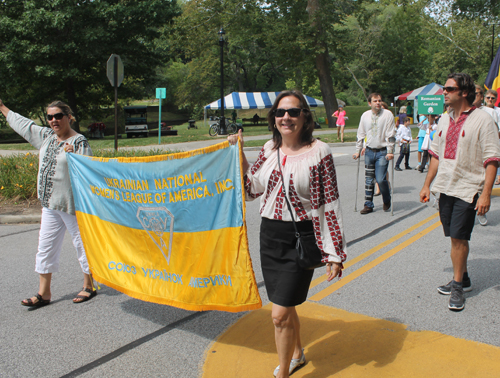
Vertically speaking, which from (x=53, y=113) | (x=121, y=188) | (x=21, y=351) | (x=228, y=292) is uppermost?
(x=53, y=113)

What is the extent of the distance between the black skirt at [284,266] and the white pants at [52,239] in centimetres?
234

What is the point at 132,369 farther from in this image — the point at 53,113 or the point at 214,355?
the point at 53,113

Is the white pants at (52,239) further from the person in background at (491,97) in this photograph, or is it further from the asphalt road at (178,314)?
the person in background at (491,97)

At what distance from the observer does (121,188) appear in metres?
4.06

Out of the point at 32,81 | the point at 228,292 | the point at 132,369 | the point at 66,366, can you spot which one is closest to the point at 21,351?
the point at 66,366

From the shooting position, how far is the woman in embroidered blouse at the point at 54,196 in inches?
179

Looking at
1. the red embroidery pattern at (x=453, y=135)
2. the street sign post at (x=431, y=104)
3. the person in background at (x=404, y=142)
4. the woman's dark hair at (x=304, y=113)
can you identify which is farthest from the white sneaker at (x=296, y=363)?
the street sign post at (x=431, y=104)

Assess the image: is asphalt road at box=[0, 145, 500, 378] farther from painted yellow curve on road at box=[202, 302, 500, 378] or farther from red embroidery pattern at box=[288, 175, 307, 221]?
red embroidery pattern at box=[288, 175, 307, 221]

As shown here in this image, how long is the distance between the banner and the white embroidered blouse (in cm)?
35

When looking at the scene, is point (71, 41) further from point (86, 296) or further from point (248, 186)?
point (248, 186)

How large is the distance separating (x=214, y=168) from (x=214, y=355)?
4.50 feet

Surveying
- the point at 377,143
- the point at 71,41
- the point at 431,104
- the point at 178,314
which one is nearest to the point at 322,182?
the point at 178,314

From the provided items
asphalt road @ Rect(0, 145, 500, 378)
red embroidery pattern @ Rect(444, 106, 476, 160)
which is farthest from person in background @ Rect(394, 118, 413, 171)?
red embroidery pattern @ Rect(444, 106, 476, 160)

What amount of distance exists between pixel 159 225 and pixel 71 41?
2805cm
